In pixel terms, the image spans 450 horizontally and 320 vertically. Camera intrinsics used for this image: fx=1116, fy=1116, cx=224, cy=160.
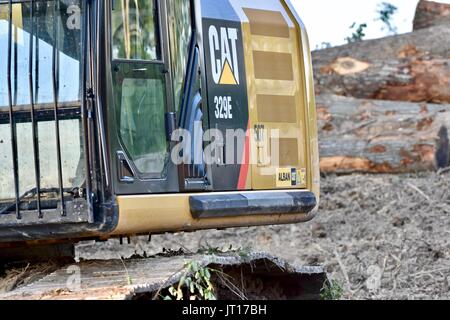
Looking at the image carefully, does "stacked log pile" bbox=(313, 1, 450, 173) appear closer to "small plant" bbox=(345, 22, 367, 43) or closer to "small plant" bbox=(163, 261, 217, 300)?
"small plant" bbox=(345, 22, 367, 43)

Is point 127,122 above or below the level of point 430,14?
below

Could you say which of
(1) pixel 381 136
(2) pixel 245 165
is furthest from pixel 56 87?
(1) pixel 381 136

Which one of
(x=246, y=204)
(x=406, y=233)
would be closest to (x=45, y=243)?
(x=246, y=204)

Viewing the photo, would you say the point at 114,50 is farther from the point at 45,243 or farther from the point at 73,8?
the point at 45,243

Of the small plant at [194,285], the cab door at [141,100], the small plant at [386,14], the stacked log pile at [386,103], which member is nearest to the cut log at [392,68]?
the stacked log pile at [386,103]

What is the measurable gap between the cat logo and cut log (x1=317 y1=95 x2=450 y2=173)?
5.07 m

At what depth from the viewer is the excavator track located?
5.75 meters

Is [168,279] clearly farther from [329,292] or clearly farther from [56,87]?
[329,292]

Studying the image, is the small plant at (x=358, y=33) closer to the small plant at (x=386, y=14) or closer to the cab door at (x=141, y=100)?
the small plant at (x=386, y=14)

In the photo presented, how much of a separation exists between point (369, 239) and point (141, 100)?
4652mm

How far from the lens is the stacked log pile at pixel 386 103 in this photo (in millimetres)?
11914

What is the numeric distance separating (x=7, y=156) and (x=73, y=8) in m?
0.88

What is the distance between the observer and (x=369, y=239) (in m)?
10.4
